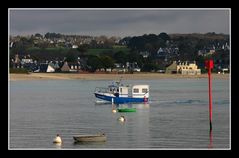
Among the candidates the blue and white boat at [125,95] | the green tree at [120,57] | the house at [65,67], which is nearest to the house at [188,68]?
the green tree at [120,57]

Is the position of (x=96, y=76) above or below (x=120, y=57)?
below

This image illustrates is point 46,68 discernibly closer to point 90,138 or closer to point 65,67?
point 65,67

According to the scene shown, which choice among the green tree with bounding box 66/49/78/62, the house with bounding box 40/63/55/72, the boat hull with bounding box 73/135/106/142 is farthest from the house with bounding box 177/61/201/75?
the boat hull with bounding box 73/135/106/142

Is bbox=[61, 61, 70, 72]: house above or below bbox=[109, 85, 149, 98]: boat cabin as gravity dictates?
above

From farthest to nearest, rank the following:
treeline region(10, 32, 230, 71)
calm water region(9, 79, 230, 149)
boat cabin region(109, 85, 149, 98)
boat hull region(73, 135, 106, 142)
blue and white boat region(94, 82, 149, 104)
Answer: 1. treeline region(10, 32, 230, 71)
2. boat cabin region(109, 85, 149, 98)
3. blue and white boat region(94, 82, 149, 104)
4. calm water region(9, 79, 230, 149)
5. boat hull region(73, 135, 106, 142)

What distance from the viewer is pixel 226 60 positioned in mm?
108312

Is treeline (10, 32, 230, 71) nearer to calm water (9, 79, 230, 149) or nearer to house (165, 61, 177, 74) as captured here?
house (165, 61, 177, 74)

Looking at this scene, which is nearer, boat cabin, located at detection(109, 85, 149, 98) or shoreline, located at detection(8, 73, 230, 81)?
boat cabin, located at detection(109, 85, 149, 98)

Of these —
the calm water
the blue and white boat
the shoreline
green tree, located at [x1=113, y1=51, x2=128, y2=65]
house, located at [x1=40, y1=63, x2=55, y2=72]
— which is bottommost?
the calm water

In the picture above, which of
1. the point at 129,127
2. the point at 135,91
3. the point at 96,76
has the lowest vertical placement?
the point at 129,127

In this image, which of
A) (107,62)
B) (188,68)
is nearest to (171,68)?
(188,68)
